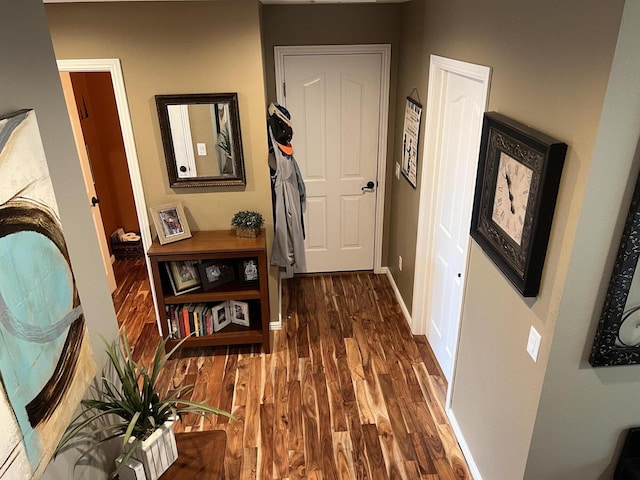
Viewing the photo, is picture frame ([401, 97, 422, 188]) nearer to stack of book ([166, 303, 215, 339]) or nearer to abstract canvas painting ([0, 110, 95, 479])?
stack of book ([166, 303, 215, 339])

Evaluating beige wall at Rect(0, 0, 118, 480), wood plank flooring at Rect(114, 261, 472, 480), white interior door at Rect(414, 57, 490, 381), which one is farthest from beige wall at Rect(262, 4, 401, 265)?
beige wall at Rect(0, 0, 118, 480)

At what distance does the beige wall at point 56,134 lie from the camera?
124 centimetres

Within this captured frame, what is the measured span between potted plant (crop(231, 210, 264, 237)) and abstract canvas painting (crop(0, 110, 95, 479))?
1.74 m

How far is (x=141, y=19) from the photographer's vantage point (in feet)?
9.10

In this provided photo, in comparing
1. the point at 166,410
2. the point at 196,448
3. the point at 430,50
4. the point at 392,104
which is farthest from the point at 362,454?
the point at 392,104

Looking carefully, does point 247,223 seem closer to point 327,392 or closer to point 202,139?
point 202,139

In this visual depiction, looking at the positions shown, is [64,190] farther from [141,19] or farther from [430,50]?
[430,50]

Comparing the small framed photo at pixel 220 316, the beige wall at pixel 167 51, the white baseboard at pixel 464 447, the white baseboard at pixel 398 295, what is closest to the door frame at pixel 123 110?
the beige wall at pixel 167 51

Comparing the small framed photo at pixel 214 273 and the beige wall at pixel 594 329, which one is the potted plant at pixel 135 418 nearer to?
the beige wall at pixel 594 329

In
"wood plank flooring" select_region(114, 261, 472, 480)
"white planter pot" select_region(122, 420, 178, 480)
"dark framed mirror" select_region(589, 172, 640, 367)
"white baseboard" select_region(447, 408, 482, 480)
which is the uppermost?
"dark framed mirror" select_region(589, 172, 640, 367)

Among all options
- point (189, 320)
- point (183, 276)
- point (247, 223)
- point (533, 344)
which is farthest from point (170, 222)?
point (533, 344)

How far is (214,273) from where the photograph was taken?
3.29 m

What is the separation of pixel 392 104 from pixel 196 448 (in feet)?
10.0

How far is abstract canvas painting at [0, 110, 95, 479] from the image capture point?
1146 millimetres
